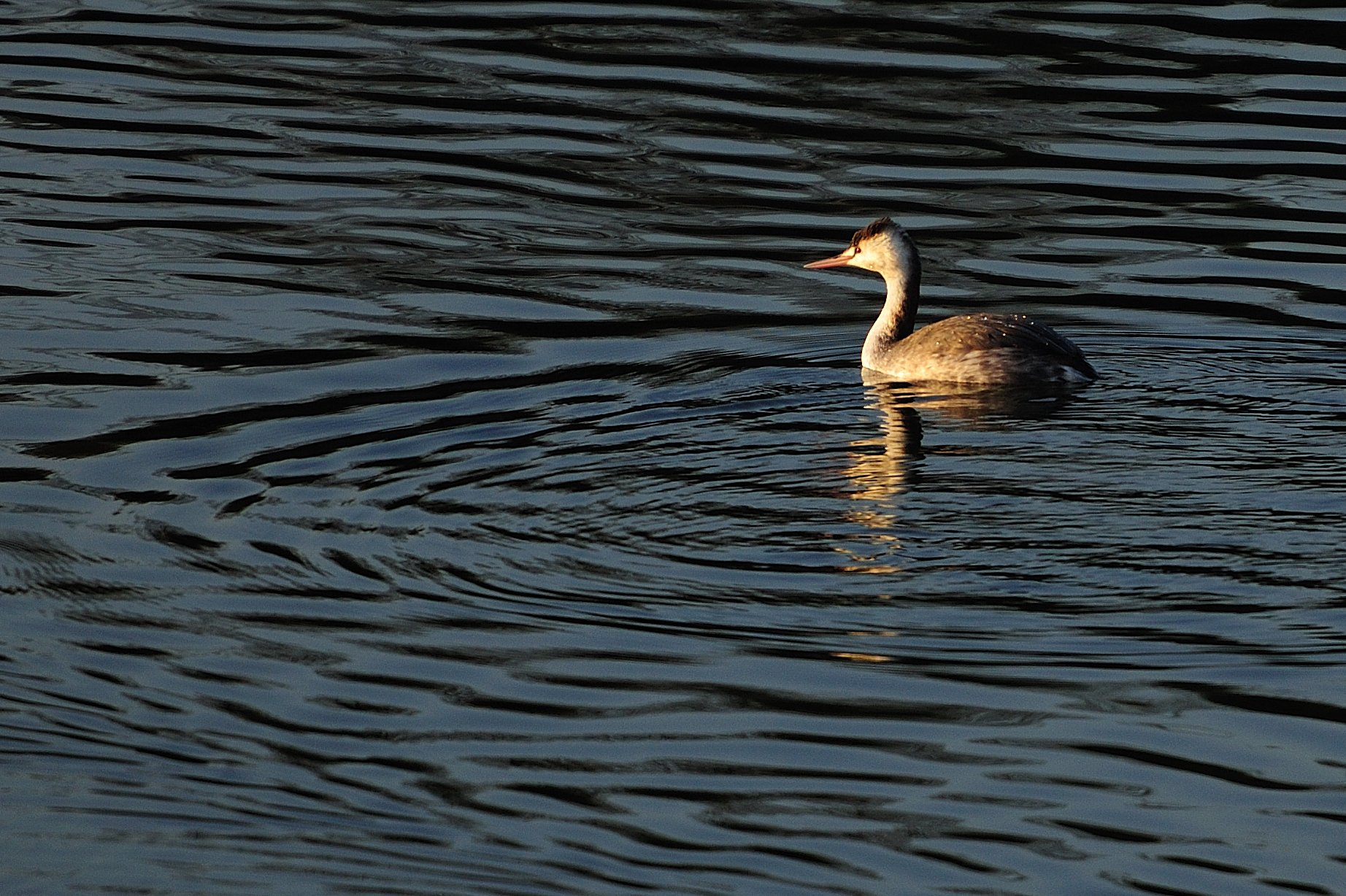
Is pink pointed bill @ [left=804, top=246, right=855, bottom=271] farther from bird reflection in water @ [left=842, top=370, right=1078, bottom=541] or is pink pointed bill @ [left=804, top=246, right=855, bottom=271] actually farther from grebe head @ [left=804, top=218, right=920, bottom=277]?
bird reflection in water @ [left=842, top=370, right=1078, bottom=541]

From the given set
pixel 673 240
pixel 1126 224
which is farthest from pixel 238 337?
pixel 1126 224

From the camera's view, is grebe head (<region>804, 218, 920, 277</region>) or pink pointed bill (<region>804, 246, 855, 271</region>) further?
pink pointed bill (<region>804, 246, 855, 271</region>)

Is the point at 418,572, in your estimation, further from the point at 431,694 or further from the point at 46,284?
the point at 46,284

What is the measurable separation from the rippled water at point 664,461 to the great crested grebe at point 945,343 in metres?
0.29

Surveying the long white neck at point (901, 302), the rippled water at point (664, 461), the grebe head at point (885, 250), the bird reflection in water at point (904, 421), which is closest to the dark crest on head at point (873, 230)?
the grebe head at point (885, 250)

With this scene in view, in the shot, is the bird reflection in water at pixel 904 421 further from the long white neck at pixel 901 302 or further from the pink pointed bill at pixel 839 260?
the pink pointed bill at pixel 839 260

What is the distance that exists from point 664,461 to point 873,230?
12.0ft

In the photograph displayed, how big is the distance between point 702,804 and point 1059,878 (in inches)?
43.2

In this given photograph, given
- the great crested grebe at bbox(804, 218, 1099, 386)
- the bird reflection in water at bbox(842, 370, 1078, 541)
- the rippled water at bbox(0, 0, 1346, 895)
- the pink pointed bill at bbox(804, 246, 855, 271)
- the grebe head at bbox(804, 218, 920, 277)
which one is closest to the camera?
the rippled water at bbox(0, 0, 1346, 895)

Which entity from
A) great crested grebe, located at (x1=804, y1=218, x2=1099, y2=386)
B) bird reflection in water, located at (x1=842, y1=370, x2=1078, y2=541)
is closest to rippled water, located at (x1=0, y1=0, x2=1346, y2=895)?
bird reflection in water, located at (x1=842, y1=370, x2=1078, y2=541)

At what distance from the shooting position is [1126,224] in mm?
15914

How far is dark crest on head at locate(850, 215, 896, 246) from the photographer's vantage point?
1395cm

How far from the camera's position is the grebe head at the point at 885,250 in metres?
14.0

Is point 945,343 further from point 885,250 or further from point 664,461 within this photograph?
point 664,461
